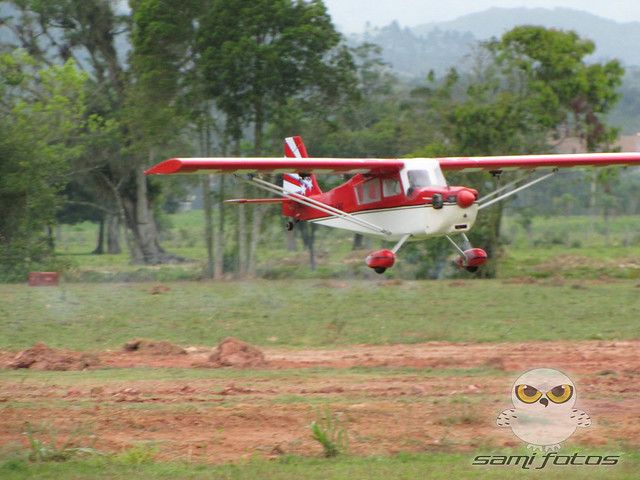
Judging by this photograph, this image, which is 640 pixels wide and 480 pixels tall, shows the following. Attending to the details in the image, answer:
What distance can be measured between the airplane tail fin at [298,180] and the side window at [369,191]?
242 cm

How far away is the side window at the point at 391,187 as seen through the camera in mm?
16672

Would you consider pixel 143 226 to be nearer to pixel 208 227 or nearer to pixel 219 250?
pixel 208 227

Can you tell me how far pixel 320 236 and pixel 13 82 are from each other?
21000 millimetres

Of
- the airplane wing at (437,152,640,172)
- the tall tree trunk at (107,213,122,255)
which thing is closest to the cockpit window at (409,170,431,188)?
the airplane wing at (437,152,640,172)

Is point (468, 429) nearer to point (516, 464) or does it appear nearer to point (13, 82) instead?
point (516, 464)

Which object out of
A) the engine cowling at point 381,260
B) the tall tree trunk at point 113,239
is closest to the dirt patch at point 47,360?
the engine cowling at point 381,260

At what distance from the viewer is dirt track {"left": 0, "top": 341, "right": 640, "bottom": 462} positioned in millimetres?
11711

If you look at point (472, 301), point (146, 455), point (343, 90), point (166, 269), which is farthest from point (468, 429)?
point (166, 269)

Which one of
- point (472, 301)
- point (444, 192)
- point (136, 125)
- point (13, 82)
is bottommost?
point (472, 301)

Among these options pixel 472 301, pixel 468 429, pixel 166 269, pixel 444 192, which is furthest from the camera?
pixel 166 269

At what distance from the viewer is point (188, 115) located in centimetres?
3647

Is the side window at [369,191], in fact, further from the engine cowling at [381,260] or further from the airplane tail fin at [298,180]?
the airplane tail fin at [298,180]

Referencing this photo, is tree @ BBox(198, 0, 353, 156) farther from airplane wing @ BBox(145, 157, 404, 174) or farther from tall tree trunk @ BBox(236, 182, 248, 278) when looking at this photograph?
airplane wing @ BBox(145, 157, 404, 174)

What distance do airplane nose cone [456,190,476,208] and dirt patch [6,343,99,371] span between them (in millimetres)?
9351
